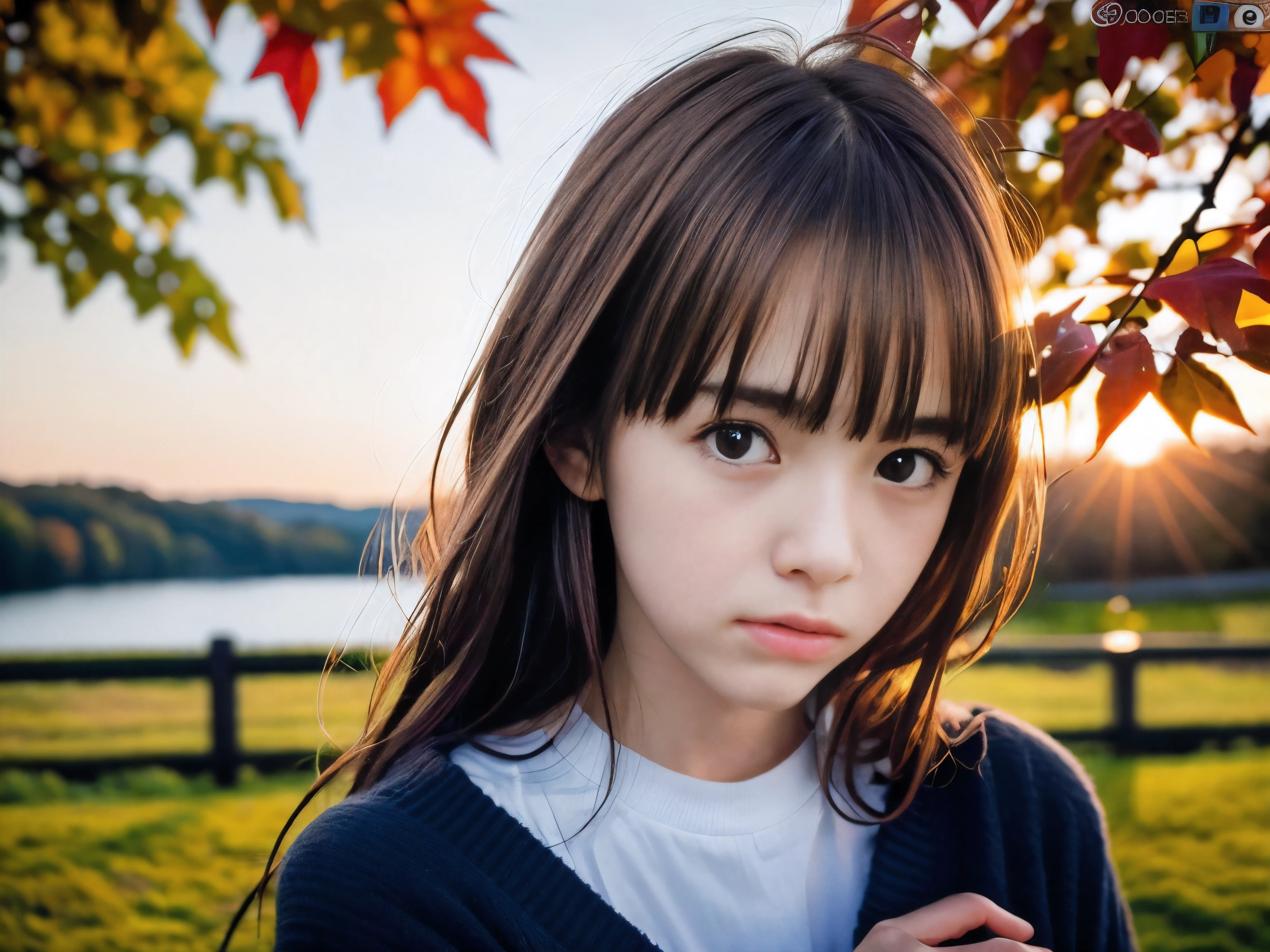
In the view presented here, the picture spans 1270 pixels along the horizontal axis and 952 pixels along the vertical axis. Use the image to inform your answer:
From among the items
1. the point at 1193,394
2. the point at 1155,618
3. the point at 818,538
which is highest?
the point at 1193,394

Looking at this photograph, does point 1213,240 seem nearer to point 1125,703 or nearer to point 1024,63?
point 1024,63

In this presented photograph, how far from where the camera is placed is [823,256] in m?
0.94

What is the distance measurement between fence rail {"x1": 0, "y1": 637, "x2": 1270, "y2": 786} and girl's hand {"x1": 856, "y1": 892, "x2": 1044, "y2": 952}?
13.3 ft

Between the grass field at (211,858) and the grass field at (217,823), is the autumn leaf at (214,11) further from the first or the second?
the grass field at (211,858)

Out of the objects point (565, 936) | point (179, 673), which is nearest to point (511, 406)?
point (565, 936)

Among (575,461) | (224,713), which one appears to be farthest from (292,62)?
(224,713)

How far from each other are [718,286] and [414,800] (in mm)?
753

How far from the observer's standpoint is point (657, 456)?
3.26ft

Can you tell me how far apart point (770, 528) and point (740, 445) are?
101mm

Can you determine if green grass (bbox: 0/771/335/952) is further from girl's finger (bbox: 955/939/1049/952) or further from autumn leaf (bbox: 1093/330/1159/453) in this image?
autumn leaf (bbox: 1093/330/1159/453)

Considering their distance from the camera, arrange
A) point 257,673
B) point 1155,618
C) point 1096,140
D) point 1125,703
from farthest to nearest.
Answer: point 1155,618
point 1125,703
point 257,673
point 1096,140

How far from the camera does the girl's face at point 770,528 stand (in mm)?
923

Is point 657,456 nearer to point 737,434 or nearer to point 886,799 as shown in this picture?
point 737,434

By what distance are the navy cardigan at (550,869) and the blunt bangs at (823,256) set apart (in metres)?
0.57
